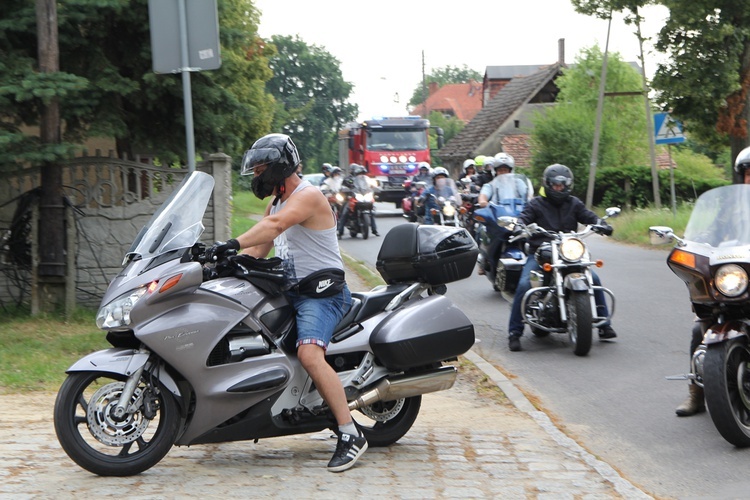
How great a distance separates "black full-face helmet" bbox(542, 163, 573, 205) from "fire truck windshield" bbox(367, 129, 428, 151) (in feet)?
84.4

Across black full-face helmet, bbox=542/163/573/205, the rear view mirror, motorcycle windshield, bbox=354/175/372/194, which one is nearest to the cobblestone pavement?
the rear view mirror

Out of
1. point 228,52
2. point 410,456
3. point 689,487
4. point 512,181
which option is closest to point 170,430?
point 410,456

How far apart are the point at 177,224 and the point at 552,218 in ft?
18.4

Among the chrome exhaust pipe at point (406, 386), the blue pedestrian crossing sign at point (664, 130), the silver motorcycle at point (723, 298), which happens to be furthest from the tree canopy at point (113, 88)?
the blue pedestrian crossing sign at point (664, 130)

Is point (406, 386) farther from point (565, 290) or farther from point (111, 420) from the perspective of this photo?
point (565, 290)

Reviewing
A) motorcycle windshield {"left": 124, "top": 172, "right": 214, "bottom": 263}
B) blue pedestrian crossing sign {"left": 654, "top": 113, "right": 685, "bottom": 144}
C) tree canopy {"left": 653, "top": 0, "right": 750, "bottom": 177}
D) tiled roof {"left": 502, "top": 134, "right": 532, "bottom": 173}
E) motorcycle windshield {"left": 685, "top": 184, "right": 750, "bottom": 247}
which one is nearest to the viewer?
motorcycle windshield {"left": 124, "top": 172, "right": 214, "bottom": 263}

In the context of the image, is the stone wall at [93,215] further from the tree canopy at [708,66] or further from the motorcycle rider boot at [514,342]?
the tree canopy at [708,66]

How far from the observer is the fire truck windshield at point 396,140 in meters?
36.1

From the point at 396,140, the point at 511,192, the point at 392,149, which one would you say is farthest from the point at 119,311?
the point at 396,140

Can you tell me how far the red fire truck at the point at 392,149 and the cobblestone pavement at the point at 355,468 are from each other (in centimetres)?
2889

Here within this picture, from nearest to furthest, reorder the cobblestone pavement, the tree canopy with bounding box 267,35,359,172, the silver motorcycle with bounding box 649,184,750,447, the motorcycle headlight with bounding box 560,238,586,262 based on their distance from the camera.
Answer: the cobblestone pavement < the silver motorcycle with bounding box 649,184,750,447 < the motorcycle headlight with bounding box 560,238,586,262 < the tree canopy with bounding box 267,35,359,172

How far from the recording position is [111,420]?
5352 millimetres

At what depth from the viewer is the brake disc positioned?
5.32 meters

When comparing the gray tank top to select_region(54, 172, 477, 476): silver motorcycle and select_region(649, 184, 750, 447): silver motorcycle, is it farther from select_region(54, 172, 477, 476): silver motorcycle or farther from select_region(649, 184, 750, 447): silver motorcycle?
select_region(649, 184, 750, 447): silver motorcycle
